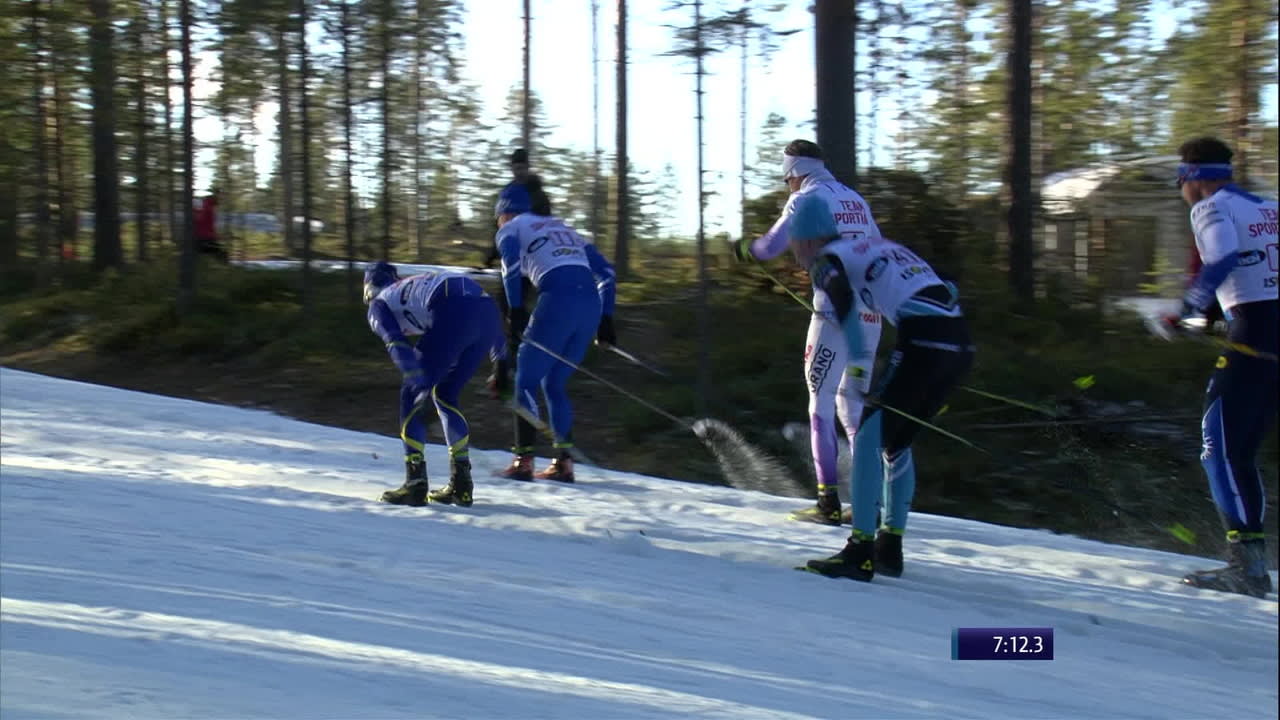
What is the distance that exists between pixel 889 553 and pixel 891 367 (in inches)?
37.5

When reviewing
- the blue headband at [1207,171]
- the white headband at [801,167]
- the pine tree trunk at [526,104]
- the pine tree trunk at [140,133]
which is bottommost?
the blue headband at [1207,171]

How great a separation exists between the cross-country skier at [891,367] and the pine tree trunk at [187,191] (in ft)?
45.7

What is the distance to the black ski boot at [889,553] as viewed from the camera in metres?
6.57

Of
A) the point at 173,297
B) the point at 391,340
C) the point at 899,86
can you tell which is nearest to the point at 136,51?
the point at 173,297

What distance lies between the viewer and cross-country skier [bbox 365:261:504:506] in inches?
311

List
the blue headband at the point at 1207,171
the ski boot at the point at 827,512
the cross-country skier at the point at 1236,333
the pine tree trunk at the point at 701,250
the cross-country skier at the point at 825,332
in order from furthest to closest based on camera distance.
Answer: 1. the pine tree trunk at the point at 701,250
2. the ski boot at the point at 827,512
3. the cross-country skier at the point at 825,332
4. the blue headband at the point at 1207,171
5. the cross-country skier at the point at 1236,333

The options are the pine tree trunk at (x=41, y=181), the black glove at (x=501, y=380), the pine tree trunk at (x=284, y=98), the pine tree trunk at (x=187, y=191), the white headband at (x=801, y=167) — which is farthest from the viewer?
the pine tree trunk at (x=41, y=181)

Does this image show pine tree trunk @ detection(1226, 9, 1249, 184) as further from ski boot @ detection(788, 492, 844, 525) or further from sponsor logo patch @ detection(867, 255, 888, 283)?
sponsor logo patch @ detection(867, 255, 888, 283)

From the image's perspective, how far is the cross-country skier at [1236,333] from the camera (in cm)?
616

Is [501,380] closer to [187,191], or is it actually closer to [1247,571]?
[1247,571]

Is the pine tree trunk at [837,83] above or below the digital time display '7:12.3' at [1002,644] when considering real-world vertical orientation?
above

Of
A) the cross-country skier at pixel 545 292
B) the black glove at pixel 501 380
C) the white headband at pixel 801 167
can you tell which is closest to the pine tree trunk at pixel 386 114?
the black glove at pixel 501 380

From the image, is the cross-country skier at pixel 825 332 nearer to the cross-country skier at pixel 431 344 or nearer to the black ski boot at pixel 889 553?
the black ski boot at pixel 889 553

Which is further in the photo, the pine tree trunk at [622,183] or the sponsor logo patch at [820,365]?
the pine tree trunk at [622,183]
